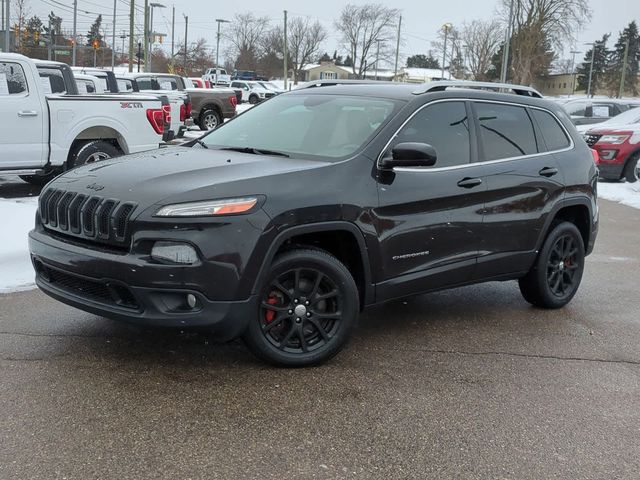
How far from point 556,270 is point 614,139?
10362mm

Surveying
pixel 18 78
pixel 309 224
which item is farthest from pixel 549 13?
pixel 309 224

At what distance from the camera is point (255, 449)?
3301 millimetres

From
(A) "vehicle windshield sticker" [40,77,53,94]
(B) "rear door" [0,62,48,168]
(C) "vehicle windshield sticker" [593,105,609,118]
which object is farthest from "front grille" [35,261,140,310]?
(C) "vehicle windshield sticker" [593,105,609,118]

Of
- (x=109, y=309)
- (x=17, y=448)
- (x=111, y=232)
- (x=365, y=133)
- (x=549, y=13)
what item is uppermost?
(x=549, y=13)

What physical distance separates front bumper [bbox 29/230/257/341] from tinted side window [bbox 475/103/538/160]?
236 centimetres

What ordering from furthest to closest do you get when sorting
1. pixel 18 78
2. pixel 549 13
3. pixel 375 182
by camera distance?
pixel 549 13, pixel 18 78, pixel 375 182

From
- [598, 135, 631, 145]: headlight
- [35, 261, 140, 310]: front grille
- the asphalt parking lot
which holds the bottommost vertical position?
the asphalt parking lot

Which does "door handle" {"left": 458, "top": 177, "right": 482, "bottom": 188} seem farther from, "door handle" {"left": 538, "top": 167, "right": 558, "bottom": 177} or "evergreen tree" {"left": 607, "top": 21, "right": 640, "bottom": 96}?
"evergreen tree" {"left": 607, "top": 21, "right": 640, "bottom": 96}

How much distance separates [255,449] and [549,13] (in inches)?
2770

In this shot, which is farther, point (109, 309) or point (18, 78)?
point (18, 78)

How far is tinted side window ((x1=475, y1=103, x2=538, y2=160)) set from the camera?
5293mm

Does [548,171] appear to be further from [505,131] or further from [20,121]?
[20,121]

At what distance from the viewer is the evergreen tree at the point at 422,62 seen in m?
150

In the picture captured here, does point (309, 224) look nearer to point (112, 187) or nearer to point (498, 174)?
point (112, 187)
